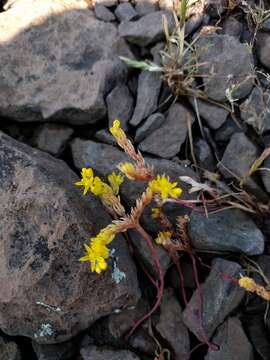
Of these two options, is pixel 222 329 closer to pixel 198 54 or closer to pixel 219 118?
pixel 219 118

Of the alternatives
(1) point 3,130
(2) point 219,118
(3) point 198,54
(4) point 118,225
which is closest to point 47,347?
(4) point 118,225

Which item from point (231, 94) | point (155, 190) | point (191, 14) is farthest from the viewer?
point (191, 14)

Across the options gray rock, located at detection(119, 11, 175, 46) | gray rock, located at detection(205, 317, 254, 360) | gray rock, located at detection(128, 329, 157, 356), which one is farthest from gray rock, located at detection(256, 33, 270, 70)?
gray rock, located at detection(128, 329, 157, 356)

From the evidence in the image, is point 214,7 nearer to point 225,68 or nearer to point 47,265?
point 225,68

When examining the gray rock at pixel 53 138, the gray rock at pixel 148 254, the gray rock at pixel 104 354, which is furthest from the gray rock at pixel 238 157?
the gray rock at pixel 104 354

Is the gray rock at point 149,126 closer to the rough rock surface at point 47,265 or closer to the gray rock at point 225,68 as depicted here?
the gray rock at point 225,68

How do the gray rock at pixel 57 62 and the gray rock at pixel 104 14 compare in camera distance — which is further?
the gray rock at pixel 104 14

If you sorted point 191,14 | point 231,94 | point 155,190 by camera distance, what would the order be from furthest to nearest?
1. point 191,14
2. point 231,94
3. point 155,190

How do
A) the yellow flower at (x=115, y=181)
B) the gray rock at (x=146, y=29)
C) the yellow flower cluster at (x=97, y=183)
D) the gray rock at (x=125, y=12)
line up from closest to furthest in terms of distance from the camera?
the yellow flower cluster at (x=97, y=183) < the yellow flower at (x=115, y=181) < the gray rock at (x=146, y=29) < the gray rock at (x=125, y=12)
